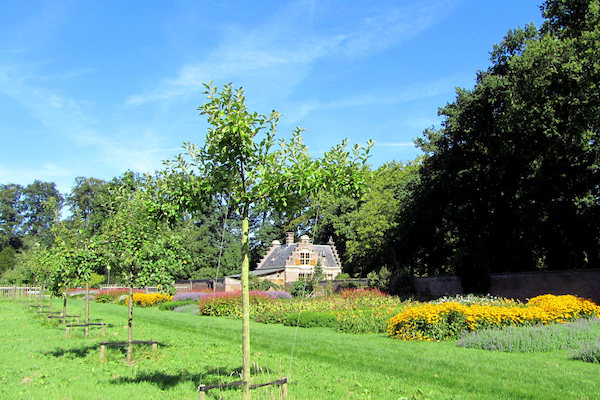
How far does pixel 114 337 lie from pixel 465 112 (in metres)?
21.6

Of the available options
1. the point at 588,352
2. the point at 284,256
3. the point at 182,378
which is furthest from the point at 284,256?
the point at 182,378

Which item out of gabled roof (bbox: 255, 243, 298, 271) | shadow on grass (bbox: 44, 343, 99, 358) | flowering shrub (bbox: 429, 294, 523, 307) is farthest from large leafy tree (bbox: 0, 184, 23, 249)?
flowering shrub (bbox: 429, 294, 523, 307)

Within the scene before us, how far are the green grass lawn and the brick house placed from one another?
3652 centimetres

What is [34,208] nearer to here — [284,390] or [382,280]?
[382,280]

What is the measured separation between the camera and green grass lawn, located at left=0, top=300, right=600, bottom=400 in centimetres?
645

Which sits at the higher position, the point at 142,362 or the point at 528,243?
the point at 528,243

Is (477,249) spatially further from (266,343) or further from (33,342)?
(33,342)

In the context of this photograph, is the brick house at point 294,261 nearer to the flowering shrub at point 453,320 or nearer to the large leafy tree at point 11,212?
the flowering shrub at point 453,320

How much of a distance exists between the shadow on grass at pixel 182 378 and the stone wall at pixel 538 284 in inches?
753

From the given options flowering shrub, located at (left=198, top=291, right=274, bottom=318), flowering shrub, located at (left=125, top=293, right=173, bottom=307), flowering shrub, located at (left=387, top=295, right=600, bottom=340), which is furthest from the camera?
flowering shrub, located at (left=125, top=293, right=173, bottom=307)

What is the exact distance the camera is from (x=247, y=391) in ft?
16.4

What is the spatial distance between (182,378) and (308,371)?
2.25 metres

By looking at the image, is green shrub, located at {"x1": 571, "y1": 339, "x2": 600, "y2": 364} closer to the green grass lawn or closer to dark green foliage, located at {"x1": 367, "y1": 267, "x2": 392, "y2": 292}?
the green grass lawn

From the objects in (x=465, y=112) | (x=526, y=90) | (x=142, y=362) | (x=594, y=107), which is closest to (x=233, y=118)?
(x=142, y=362)
